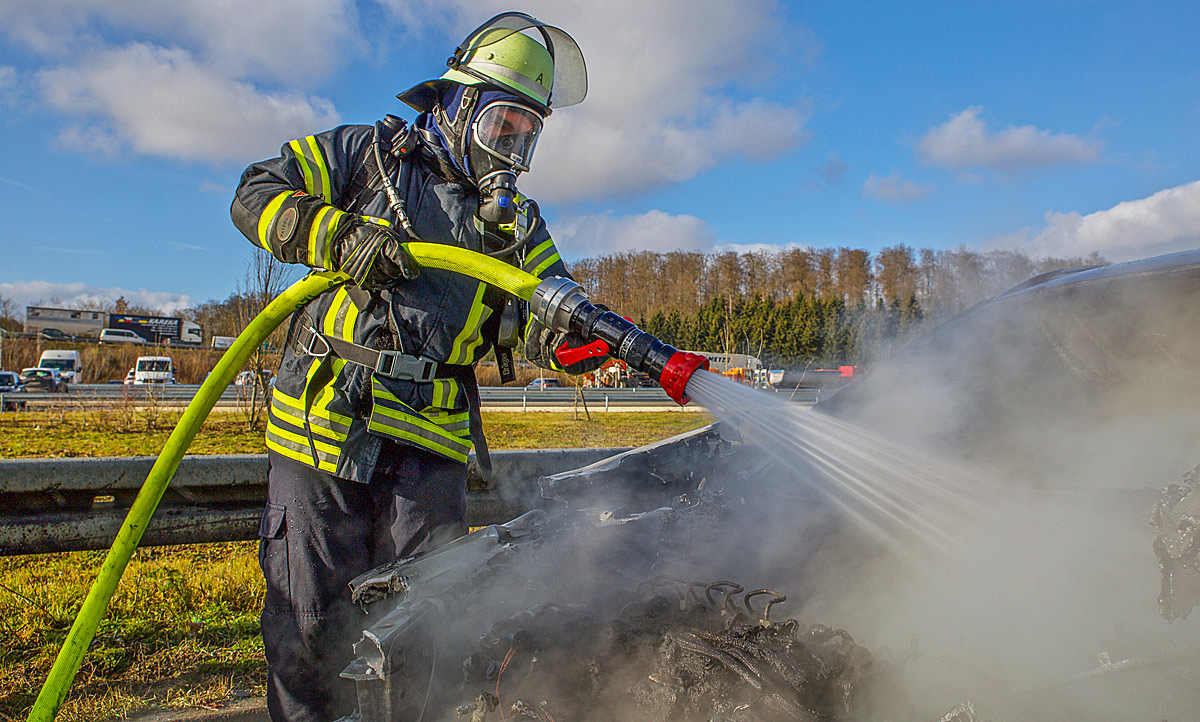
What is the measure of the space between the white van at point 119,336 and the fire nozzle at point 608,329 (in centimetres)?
4843

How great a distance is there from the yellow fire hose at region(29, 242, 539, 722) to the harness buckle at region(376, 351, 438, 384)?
0.28m

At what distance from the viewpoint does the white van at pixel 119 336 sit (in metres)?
41.4

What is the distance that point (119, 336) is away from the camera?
141 ft

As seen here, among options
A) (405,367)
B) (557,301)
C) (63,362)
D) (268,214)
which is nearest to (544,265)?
(557,301)

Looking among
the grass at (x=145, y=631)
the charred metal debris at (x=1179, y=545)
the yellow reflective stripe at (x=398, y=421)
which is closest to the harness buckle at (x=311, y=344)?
the yellow reflective stripe at (x=398, y=421)

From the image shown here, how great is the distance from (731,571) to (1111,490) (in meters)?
1.19

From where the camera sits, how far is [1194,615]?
5.31 ft

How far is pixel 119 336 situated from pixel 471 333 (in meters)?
51.0

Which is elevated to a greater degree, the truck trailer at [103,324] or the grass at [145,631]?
the truck trailer at [103,324]

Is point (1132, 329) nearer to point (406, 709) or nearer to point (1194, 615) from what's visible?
point (1194, 615)

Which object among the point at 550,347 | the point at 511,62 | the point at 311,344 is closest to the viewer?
the point at 311,344

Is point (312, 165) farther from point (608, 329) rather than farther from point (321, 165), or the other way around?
point (608, 329)

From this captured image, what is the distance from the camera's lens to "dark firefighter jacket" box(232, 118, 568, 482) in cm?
204

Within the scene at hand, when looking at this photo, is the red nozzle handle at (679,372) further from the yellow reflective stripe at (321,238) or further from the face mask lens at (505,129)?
the yellow reflective stripe at (321,238)
